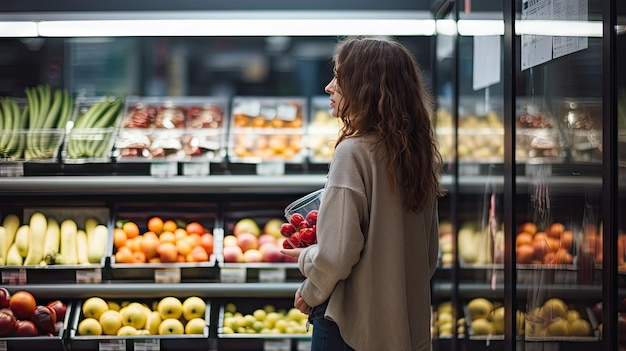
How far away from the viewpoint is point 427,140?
8.77ft

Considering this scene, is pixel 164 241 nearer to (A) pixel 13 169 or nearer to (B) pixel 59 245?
(B) pixel 59 245

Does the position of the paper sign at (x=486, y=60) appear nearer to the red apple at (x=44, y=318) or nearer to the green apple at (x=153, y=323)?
the green apple at (x=153, y=323)

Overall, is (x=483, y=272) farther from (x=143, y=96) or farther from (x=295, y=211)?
(x=143, y=96)

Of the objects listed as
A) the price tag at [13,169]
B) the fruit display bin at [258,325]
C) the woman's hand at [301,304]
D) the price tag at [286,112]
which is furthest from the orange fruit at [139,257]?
the woman's hand at [301,304]

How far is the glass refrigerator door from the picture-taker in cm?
226

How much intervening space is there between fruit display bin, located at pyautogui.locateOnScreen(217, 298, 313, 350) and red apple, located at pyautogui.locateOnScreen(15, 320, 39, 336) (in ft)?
2.93

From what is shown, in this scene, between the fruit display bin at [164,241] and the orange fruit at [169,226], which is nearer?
the fruit display bin at [164,241]

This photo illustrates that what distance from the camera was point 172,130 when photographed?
184 inches

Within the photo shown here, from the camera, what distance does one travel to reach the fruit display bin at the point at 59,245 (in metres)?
4.34

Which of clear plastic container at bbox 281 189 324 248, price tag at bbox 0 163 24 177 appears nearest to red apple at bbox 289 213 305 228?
clear plastic container at bbox 281 189 324 248

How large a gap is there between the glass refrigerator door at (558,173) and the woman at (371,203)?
1.16 ft

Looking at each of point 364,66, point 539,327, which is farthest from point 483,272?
point 364,66

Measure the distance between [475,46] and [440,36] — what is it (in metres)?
0.78

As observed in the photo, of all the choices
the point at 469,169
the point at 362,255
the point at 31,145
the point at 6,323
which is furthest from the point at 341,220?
the point at 31,145
